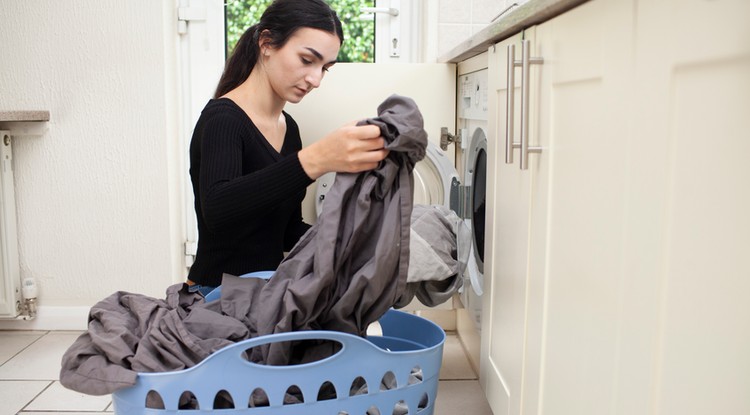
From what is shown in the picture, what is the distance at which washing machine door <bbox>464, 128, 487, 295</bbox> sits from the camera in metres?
2.04

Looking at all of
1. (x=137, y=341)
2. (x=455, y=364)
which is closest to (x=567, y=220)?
(x=137, y=341)

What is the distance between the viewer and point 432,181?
2.37m

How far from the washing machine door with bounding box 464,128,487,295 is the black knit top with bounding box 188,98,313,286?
48cm

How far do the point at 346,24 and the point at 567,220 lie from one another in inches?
81.9

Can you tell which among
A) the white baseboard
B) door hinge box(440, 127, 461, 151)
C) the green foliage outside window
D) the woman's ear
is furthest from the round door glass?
the white baseboard

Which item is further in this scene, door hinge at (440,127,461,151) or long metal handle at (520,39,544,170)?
door hinge at (440,127,461,151)

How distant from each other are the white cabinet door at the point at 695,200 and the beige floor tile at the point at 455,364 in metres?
1.58

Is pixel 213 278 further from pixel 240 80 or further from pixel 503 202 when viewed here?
pixel 503 202

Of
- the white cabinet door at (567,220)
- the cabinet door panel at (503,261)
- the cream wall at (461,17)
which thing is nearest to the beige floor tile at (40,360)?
the cabinet door panel at (503,261)

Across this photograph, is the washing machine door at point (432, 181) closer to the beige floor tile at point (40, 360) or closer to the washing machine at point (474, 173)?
the washing machine at point (474, 173)

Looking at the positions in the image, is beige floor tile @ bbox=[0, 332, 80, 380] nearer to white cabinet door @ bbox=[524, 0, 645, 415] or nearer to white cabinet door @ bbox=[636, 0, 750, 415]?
white cabinet door @ bbox=[524, 0, 645, 415]

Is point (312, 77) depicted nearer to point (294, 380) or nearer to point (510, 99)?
point (510, 99)

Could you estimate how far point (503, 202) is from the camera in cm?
155

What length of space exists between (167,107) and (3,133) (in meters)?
0.58
